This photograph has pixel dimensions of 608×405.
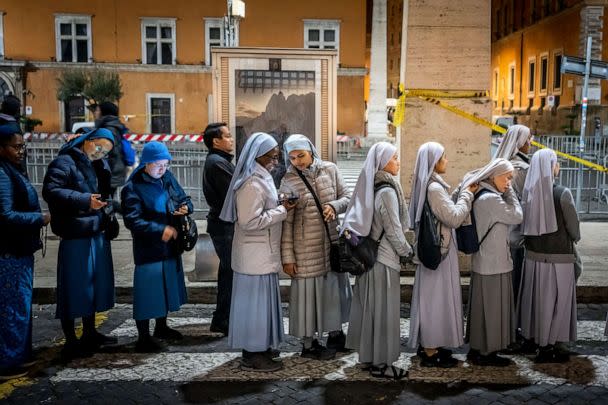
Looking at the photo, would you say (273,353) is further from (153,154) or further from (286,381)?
(153,154)

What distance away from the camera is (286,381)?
5223 millimetres

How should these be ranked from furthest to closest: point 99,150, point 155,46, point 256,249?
1. point 155,46
2. point 99,150
3. point 256,249

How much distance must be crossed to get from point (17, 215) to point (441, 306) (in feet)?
11.2

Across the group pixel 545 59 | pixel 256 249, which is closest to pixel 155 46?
pixel 545 59

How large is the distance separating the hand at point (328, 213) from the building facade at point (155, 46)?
94.6 feet

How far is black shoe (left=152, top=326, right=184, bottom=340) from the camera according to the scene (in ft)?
20.6

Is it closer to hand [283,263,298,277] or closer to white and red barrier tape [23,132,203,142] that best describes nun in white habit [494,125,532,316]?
hand [283,263,298,277]

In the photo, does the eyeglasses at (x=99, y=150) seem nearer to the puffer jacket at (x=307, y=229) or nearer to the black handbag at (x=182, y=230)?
the black handbag at (x=182, y=230)

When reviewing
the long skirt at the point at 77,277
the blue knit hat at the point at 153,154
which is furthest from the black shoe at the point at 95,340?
the blue knit hat at the point at 153,154

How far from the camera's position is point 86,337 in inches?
235

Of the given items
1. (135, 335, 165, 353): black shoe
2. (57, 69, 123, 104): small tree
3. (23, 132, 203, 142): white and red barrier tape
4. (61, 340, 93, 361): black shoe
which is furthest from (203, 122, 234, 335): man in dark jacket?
(57, 69, 123, 104): small tree

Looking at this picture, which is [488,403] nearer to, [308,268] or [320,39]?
[308,268]

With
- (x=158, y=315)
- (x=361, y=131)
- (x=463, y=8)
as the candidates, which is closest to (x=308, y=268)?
(x=158, y=315)

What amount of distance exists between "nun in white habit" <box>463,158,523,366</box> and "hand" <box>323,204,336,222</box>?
44.0 inches
